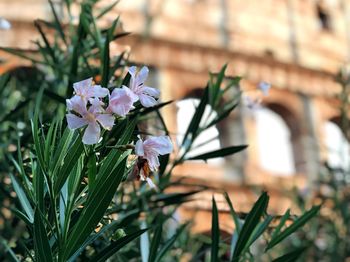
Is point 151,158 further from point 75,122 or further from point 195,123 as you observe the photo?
point 195,123

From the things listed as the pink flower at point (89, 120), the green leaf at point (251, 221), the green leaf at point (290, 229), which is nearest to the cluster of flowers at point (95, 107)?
the pink flower at point (89, 120)

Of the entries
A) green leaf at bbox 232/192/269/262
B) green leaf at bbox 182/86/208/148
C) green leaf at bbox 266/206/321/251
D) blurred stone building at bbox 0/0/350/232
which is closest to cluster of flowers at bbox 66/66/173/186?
green leaf at bbox 232/192/269/262

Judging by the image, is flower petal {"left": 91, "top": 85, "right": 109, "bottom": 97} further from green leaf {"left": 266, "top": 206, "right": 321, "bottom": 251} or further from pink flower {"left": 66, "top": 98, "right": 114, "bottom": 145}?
green leaf {"left": 266, "top": 206, "right": 321, "bottom": 251}

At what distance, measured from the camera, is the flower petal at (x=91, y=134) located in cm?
99

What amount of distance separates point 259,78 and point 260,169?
1677 mm

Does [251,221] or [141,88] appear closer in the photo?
[141,88]

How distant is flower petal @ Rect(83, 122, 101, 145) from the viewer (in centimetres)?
99

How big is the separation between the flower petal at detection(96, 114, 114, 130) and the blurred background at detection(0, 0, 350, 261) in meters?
7.45

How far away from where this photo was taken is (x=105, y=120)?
101 cm

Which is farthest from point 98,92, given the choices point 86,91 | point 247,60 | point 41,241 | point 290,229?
point 247,60

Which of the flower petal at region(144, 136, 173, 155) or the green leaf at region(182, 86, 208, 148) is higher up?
the green leaf at region(182, 86, 208, 148)

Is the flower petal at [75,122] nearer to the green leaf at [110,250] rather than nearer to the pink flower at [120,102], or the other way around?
the pink flower at [120,102]

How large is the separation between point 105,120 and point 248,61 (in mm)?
9330

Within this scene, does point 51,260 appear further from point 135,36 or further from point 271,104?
point 271,104
